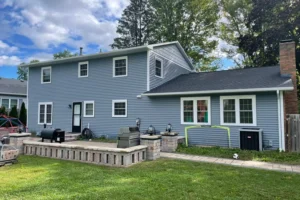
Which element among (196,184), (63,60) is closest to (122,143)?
(196,184)

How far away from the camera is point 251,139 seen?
8.56 metres

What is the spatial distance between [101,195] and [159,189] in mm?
1060

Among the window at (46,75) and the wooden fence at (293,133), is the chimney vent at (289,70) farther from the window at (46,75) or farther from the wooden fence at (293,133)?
the window at (46,75)

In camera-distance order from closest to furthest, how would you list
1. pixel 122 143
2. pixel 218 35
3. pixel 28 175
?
pixel 28 175, pixel 122 143, pixel 218 35

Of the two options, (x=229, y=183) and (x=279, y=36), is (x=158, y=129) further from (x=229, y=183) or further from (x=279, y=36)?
(x=279, y=36)

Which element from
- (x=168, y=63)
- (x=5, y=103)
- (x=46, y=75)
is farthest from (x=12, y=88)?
(x=168, y=63)

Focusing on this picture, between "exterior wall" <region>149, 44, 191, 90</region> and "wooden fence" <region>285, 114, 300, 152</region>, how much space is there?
21.3 ft

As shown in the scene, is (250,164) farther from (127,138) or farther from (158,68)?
(158,68)

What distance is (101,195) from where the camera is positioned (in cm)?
378

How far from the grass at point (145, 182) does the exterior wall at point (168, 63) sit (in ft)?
22.4

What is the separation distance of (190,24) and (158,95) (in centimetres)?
1603

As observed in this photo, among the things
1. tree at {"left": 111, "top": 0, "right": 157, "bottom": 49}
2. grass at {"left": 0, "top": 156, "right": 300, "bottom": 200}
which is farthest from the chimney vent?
tree at {"left": 111, "top": 0, "right": 157, "bottom": 49}

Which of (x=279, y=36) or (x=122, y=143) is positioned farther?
(x=279, y=36)

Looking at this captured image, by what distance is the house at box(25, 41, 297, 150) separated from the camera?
904cm
